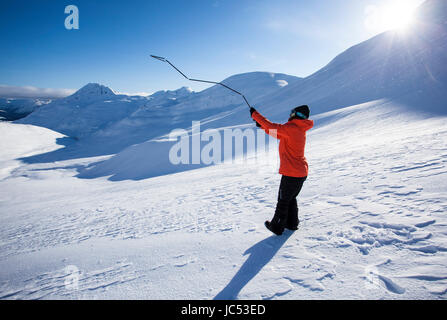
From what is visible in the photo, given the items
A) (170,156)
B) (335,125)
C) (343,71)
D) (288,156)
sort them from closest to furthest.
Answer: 1. (288,156)
2. (335,125)
3. (170,156)
4. (343,71)

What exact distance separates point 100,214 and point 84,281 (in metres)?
4.07

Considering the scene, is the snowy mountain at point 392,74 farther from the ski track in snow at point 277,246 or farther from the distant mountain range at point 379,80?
the ski track in snow at point 277,246

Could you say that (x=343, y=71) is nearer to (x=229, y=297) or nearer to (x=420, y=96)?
(x=420, y=96)

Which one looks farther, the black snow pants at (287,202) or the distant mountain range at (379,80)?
the distant mountain range at (379,80)

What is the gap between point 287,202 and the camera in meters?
2.87

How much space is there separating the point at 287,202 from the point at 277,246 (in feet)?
2.02

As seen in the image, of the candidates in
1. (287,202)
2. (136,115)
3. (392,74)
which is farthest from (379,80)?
(136,115)

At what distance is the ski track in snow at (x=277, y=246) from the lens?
202 centimetres

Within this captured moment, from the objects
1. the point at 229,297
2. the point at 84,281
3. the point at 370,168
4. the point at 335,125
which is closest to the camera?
the point at 229,297

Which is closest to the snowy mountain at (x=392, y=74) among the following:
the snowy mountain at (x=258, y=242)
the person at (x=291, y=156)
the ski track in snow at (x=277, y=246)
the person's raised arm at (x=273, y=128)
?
the snowy mountain at (x=258, y=242)

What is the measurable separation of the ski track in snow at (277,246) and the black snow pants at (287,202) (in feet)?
0.74

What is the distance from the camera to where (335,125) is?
14.3 m
